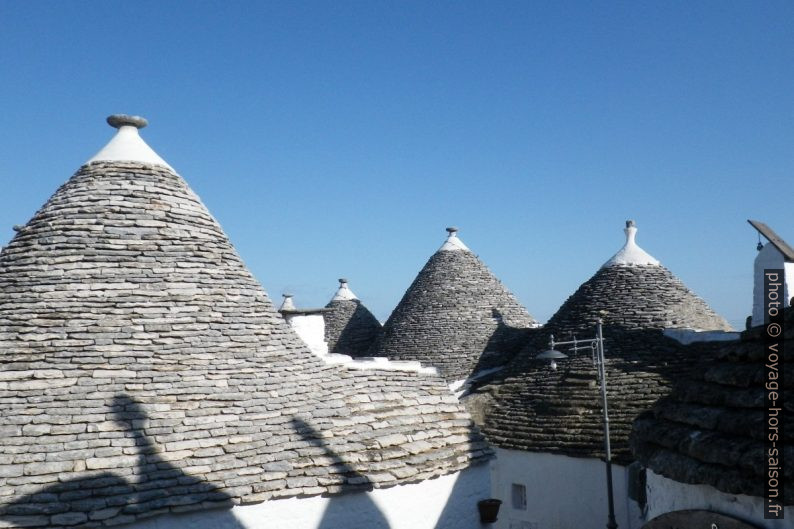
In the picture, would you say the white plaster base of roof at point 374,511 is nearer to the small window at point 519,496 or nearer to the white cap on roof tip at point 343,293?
the small window at point 519,496

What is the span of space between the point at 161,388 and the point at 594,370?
9026 mm

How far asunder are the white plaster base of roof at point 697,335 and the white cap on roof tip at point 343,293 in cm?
1091

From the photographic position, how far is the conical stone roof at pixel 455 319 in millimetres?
16297

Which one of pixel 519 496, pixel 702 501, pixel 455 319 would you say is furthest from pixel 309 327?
pixel 702 501

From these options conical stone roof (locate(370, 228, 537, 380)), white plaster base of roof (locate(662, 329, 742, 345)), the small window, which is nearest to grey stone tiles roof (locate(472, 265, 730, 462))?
white plaster base of roof (locate(662, 329, 742, 345))

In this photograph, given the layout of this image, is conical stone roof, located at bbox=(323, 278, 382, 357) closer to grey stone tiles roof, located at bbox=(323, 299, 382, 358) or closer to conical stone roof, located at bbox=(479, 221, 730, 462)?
grey stone tiles roof, located at bbox=(323, 299, 382, 358)

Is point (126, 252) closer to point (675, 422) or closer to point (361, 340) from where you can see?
point (675, 422)

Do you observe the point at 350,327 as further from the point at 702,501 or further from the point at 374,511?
the point at 702,501

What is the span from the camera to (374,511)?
23.0 feet

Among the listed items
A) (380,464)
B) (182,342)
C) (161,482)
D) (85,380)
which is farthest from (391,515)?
(85,380)

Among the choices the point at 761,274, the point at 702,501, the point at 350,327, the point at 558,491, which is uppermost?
the point at 761,274

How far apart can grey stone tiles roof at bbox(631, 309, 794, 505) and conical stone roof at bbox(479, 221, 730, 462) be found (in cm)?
669

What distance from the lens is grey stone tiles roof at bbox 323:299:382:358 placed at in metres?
19.9

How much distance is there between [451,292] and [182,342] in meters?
11.1
